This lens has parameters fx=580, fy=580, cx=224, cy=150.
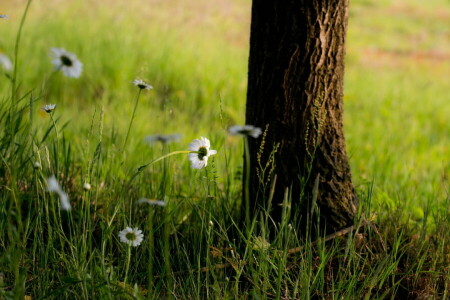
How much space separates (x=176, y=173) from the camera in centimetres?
223

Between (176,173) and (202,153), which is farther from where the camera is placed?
(176,173)

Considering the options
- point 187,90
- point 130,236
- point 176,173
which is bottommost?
point 130,236

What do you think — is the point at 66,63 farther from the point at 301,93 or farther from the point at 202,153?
the point at 301,93

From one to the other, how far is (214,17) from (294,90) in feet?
33.3

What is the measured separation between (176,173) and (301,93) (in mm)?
567

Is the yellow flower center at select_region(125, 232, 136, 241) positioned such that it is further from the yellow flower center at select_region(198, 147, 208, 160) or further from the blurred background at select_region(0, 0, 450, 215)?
the blurred background at select_region(0, 0, 450, 215)

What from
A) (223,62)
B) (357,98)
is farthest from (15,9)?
(357,98)

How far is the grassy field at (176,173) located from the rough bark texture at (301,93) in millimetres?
137

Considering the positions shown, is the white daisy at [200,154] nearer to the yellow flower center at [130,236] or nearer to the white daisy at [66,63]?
the yellow flower center at [130,236]

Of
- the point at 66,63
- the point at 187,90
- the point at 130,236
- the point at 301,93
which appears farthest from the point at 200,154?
the point at 187,90

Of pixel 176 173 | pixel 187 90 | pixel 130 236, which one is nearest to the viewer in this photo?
pixel 130 236

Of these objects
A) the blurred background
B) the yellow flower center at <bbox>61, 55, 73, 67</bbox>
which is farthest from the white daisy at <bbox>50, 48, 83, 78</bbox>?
the blurred background

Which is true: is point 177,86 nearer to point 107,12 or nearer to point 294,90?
point 107,12

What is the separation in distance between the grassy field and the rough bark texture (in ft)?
0.45
